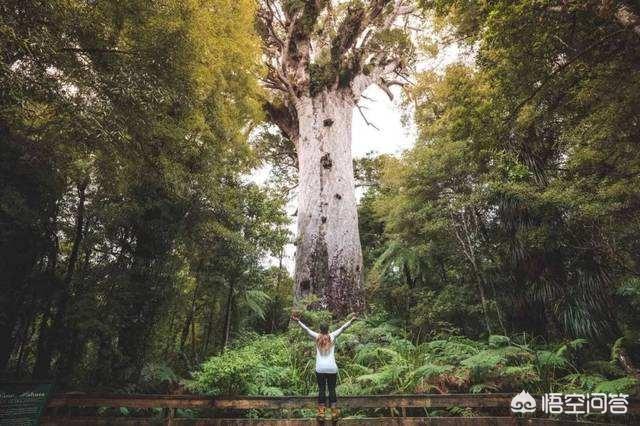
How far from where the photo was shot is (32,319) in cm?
588

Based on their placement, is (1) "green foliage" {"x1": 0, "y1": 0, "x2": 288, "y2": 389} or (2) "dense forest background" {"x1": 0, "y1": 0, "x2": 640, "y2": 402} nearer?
Answer: (2) "dense forest background" {"x1": 0, "y1": 0, "x2": 640, "y2": 402}

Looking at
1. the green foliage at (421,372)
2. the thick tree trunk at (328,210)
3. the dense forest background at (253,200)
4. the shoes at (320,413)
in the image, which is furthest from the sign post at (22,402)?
the thick tree trunk at (328,210)

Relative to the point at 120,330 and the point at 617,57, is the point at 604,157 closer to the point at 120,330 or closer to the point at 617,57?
the point at 617,57

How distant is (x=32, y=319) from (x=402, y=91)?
1193 cm

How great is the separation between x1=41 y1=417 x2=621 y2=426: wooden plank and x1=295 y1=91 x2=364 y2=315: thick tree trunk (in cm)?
326

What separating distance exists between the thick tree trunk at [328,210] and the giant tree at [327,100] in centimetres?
2

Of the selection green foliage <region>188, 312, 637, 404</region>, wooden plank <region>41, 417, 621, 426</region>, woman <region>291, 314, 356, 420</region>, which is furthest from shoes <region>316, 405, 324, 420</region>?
green foliage <region>188, 312, 637, 404</region>

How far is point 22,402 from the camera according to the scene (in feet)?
11.4

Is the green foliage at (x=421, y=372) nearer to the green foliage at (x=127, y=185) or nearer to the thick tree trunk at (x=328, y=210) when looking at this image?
the green foliage at (x=127, y=185)

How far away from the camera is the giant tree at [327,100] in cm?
775

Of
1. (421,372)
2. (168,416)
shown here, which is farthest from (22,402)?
(421,372)

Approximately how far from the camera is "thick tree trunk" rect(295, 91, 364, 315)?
24.6ft

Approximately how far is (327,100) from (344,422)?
7.95m

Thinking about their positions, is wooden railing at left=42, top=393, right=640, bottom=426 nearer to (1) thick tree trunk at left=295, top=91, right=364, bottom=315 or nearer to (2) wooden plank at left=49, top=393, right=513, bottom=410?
(2) wooden plank at left=49, top=393, right=513, bottom=410
